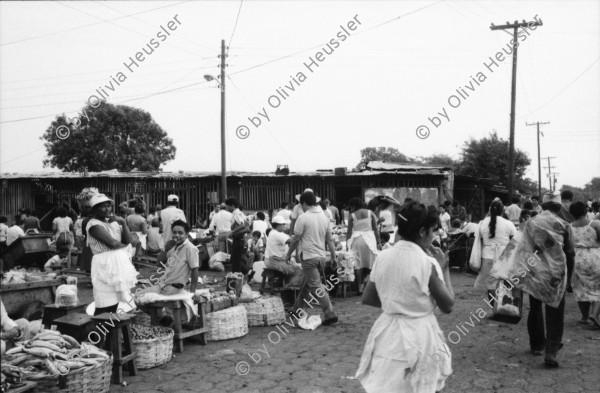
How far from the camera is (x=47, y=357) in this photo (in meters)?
4.42

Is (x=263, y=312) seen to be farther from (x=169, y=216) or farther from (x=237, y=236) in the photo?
(x=169, y=216)

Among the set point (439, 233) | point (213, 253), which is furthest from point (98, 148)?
point (439, 233)

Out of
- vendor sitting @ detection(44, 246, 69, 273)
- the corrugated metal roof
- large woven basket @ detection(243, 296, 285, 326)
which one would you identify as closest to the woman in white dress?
large woven basket @ detection(243, 296, 285, 326)

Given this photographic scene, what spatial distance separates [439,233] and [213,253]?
19.6ft

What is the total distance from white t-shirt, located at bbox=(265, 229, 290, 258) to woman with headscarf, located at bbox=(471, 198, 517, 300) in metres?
3.15

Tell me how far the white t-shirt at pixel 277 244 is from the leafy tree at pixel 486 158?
27764 millimetres

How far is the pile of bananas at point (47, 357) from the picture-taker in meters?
4.27

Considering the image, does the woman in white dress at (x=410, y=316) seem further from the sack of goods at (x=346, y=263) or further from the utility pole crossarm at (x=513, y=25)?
the utility pole crossarm at (x=513, y=25)

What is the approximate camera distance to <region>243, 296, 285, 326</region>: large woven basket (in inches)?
295

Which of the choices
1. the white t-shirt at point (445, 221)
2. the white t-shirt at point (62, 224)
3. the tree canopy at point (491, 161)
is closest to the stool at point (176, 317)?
the white t-shirt at point (62, 224)

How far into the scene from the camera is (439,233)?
13070 mm

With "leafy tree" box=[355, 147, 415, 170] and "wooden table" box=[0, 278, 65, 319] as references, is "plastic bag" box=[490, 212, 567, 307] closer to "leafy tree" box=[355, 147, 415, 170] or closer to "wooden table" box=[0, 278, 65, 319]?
"wooden table" box=[0, 278, 65, 319]

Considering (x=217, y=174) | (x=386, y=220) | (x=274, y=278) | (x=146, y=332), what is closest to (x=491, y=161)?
(x=217, y=174)

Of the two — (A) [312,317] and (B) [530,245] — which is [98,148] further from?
(B) [530,245]
